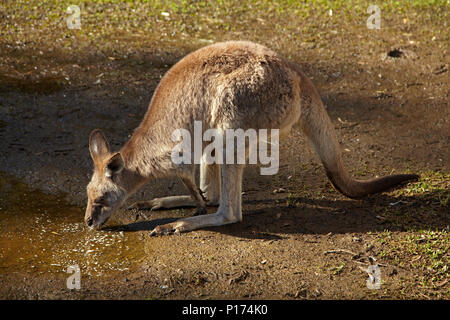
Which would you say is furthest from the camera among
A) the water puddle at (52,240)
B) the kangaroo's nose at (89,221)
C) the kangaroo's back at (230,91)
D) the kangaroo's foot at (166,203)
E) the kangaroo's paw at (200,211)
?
the kangaroo's foot at (166,203)

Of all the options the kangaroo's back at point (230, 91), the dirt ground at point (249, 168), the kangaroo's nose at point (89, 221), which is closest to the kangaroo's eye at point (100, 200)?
the kangaroo's nose at point (89, 221)

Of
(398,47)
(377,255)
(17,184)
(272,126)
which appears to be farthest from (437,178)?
(17,184)

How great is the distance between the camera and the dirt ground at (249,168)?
3.62 meters

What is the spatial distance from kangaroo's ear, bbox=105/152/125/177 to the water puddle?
17.7 inches

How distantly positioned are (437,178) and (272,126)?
1541 mm

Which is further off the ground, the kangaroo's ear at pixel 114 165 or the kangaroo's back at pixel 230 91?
the kangaroo's back at pixel 230 91

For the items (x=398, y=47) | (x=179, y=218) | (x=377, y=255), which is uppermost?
(x=398, y=47)

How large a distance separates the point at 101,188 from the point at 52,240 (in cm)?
49

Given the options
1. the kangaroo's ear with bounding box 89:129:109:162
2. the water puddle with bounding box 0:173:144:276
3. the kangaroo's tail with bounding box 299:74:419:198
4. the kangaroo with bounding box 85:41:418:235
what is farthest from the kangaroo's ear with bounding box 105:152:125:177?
the kangaroo's tail with bounding box 299:74:419:198

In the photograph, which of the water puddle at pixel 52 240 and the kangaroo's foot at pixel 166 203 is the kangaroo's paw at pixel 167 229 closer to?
the water puddle at pixel 52 240

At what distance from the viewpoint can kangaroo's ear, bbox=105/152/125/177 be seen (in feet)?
13.0

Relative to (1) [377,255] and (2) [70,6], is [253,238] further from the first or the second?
(2) [70,6]

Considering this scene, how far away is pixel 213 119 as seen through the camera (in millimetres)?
4047

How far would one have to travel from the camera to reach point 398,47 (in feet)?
22.5
